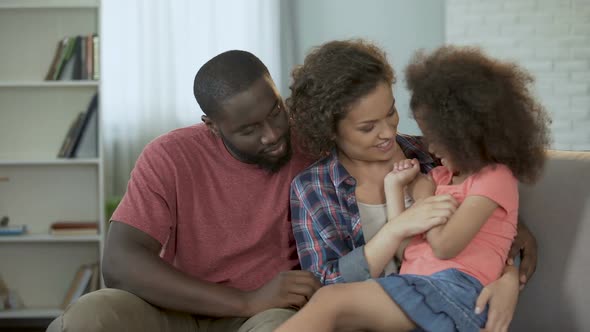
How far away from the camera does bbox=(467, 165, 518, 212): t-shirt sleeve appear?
1.85 metres

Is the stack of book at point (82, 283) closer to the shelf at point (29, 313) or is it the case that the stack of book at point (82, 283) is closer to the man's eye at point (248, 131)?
the shelf at point (29, 313)

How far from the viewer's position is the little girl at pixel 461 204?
1824mm

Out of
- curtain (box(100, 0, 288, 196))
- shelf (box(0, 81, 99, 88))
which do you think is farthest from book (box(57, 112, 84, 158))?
curtain (box(100, 0, 288, 196))

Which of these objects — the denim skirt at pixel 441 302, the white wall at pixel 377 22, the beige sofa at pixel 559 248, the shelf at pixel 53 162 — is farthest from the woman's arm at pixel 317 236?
the white wall at pixel 377 22

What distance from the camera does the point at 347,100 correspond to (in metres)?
2.04

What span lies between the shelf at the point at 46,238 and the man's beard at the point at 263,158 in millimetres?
2027

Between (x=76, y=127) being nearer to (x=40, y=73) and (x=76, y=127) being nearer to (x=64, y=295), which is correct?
(x=40, y=73)

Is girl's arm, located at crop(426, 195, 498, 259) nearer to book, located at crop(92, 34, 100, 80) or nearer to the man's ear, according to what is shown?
the man's ear

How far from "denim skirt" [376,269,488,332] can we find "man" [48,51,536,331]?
0.27 meters

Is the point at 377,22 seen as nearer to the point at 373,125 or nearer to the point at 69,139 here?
the point at 69,139

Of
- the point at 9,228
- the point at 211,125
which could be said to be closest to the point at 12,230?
the point at 9,228

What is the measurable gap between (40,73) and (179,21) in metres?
0.94

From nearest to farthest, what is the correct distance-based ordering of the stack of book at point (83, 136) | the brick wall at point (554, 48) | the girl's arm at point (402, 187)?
the girl's arm at point (402, 187) → the stack of book at point (83, 136) → the brick wall at point (554, 48)

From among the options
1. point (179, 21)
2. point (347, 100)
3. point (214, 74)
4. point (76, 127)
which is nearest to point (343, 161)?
point (347, 100)
